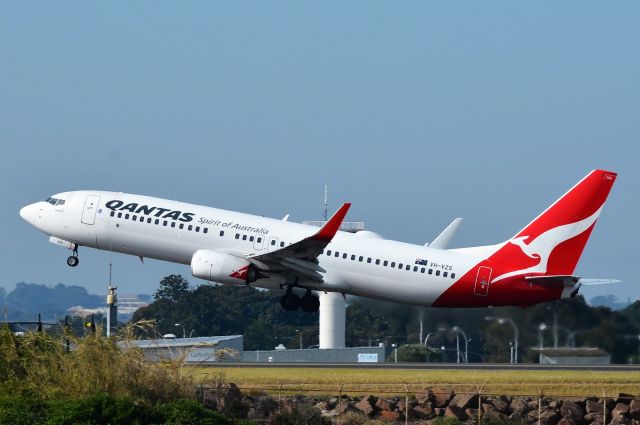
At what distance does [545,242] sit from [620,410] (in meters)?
13.7

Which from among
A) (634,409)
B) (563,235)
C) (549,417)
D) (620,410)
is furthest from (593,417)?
(563,235)

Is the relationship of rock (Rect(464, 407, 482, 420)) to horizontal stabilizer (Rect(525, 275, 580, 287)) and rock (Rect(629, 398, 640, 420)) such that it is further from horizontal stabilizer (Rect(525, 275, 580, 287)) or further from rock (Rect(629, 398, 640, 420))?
horizontal stabilizer (Rect(525, 275, 580, 287))

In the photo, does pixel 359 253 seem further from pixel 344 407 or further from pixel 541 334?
pixel 344 407

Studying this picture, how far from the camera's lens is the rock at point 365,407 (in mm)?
46438

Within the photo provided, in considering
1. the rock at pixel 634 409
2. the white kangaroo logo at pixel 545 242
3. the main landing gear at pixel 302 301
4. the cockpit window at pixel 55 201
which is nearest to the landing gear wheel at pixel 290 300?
the main landing gear at pixel 302 301

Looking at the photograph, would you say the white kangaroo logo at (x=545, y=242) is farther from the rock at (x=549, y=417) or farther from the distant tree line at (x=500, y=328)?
the rock at (x=549, y=417)

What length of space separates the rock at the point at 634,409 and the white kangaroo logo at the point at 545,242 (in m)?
12.7

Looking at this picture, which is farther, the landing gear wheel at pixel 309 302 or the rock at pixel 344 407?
the landing gear wheel at pixel 309 302

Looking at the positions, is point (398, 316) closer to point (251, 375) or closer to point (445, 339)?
point (445, 339)

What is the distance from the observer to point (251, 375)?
172 feet

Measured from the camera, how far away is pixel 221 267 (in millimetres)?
60219

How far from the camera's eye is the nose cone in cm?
6525

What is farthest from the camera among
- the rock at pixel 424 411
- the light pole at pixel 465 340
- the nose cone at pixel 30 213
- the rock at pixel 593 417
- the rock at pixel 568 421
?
the nose cone at pixel 30 213

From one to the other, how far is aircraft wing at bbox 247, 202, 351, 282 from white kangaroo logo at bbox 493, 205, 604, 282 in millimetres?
7808
